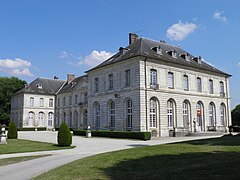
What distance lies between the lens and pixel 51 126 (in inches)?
1951

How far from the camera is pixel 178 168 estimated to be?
7.50m

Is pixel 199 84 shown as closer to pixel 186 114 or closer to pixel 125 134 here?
pixel 186 114

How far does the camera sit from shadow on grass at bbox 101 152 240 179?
21.3 feet

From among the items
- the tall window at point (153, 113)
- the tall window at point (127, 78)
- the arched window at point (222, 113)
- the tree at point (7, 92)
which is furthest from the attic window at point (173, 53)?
the tree at point (7, 92)

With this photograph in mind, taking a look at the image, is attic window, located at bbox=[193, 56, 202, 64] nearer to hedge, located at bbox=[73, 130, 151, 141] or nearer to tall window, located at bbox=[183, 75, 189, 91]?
tall window, located at bbox=[183, 75, 189, 91]

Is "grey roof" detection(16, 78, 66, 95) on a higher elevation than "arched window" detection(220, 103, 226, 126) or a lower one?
higher

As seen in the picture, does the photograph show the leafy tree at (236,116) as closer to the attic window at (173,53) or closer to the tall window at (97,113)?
the attic window at (173,53)

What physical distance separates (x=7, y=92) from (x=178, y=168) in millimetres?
51345

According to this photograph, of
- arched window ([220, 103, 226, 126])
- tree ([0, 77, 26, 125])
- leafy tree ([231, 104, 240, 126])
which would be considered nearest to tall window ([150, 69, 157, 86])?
arched window ([220, 103, 226, 126])

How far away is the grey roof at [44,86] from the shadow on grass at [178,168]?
42.5m

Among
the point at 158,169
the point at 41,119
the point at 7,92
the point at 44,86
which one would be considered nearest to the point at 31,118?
the point at 41,119

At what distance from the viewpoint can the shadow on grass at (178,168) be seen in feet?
21.3

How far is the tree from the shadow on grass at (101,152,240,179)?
49016 mm

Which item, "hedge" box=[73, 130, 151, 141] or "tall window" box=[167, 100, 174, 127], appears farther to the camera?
"tall window" box=[167, 100, 174, 127]
